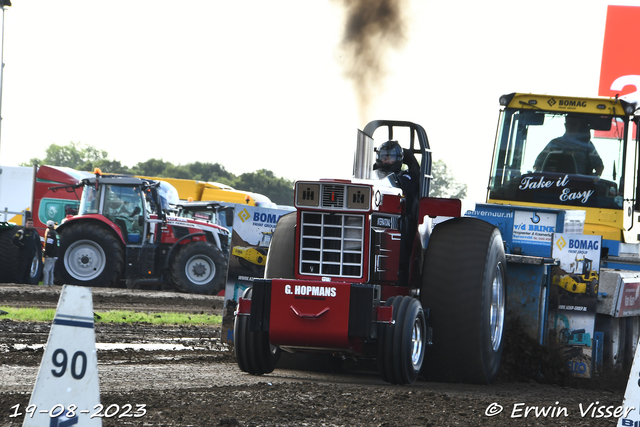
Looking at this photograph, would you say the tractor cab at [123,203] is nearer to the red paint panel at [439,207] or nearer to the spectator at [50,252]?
the spectator at [50,252]

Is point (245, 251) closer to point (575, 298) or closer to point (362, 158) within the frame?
point (362, 158)

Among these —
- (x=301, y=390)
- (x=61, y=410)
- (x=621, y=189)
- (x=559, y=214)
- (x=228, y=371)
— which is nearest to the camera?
(x=61, y=410)

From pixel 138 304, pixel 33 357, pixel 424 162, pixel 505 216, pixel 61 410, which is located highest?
pixel 424 162

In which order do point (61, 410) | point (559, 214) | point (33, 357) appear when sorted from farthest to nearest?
point (559, 214), point (33, 357), point (61, 410)

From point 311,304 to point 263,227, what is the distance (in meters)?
2.73

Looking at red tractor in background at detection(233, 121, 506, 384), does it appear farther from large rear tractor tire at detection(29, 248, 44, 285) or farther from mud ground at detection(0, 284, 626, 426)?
large rear tractor tire at detection(29, 248, 44, 285)

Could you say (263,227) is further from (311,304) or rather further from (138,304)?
(138,304)

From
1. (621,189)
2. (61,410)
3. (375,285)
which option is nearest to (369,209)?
(375,285)

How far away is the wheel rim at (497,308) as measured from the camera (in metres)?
7.47

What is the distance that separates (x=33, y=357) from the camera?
7.73 metres

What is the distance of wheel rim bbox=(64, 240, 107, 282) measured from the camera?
1827 cm

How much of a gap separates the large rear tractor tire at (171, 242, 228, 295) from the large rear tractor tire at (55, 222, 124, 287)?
1.30m

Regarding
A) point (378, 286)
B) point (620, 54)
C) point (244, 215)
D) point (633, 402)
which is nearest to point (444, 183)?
point (620, 54)

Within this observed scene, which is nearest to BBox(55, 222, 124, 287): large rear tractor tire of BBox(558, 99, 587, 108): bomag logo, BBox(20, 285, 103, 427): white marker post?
BBox(558, 99, 587, 108): bomag logo
